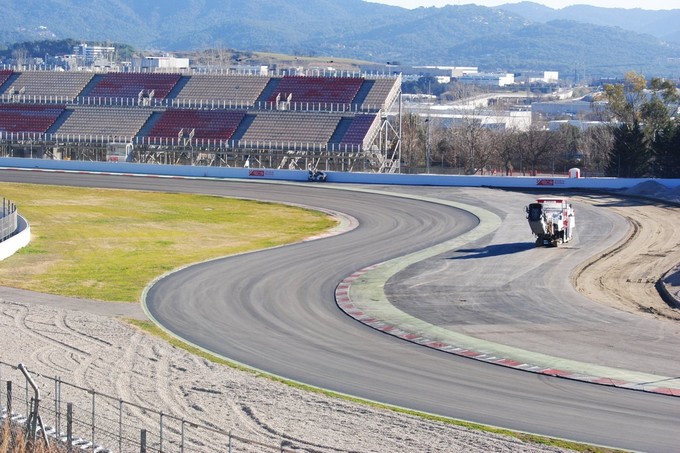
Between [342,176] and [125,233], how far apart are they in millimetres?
28215

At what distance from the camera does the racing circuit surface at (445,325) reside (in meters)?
24.5

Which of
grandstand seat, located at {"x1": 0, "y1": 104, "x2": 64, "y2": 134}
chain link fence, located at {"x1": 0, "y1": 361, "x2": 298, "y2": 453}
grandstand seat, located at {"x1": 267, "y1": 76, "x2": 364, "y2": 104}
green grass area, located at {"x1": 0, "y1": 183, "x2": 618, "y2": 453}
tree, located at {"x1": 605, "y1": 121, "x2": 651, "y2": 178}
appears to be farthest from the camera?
grandstand seat, located at {"x1": 267, "y1": 76, "x2": 364, "y2": 104}

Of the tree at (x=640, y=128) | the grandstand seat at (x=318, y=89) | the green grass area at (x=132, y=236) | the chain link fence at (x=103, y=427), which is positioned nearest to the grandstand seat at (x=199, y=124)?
the grandstand seat at (x=318, y=89)

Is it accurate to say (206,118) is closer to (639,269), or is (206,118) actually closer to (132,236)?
(132,236)

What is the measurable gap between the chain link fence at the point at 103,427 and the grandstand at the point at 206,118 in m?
61.5

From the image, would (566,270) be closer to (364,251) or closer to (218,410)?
(364,251)

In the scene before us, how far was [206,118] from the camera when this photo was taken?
93.8 meters

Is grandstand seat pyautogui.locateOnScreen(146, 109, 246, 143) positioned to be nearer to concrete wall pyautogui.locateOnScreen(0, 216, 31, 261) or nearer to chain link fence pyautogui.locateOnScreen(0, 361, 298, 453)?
concrete wall pyautogui.locateOnScreen(0, 216, 31, 261)

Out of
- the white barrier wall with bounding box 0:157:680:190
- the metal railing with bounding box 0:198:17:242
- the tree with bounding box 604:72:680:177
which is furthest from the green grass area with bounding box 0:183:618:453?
the tree with bounding box 604:72:680:177

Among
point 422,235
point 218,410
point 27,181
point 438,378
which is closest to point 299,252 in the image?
point 422,235

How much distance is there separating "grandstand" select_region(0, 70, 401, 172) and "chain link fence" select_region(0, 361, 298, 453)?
61.5 metres

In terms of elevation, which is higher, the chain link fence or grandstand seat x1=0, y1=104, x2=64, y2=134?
grandstand seat x1=0, y1=104, x2=64, y2=134

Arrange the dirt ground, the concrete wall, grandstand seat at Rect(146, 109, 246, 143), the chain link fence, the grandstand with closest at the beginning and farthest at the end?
1. the chain link fence
2. the dirt ground
3. the concrete wall
4. the grandstand
5. grandstand seat at Rect(146, 109, 246, 143)

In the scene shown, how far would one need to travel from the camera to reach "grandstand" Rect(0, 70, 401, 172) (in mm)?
86875
